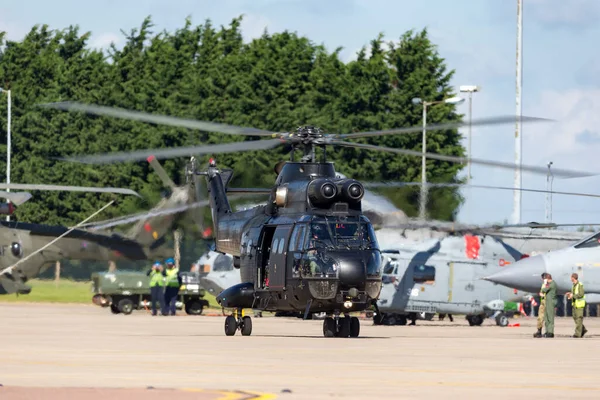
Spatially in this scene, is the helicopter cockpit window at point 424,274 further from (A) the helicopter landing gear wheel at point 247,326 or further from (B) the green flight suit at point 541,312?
(A) the helicopter landing gear wheel at point 247,326

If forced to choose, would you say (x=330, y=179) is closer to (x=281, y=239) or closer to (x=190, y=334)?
(x=281, y=239)

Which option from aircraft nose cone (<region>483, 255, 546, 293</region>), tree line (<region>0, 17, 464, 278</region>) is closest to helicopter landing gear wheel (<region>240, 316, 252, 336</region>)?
aircraft nose cone (<region>483, 255, 546, 293</region>)

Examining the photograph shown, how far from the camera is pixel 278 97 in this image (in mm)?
76500

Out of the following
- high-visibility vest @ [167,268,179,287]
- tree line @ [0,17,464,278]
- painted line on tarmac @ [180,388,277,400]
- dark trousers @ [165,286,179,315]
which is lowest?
painted line on tarmac @ [180,388,277,400]

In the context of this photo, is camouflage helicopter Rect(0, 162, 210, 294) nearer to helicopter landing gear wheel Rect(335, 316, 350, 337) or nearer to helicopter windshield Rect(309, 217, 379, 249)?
helicopter landing gear wheel Rect(335, 316, 350, 337)

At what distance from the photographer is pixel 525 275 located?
34938mm

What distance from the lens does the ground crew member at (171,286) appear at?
4553 centimetres

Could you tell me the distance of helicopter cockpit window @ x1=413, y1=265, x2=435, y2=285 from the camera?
136 feet

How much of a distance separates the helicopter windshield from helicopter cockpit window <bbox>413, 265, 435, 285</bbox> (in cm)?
1402

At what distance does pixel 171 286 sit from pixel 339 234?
749 inches

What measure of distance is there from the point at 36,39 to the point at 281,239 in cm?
6764

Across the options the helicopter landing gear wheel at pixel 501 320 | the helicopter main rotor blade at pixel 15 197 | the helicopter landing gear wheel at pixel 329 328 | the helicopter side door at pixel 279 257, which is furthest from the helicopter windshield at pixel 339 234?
the helicopter landing gear wheel at pixel 501 320

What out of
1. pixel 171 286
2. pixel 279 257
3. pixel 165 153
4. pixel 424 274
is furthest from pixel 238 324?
pixel 171 286

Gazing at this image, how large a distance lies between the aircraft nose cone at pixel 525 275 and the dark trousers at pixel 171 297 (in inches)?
558
